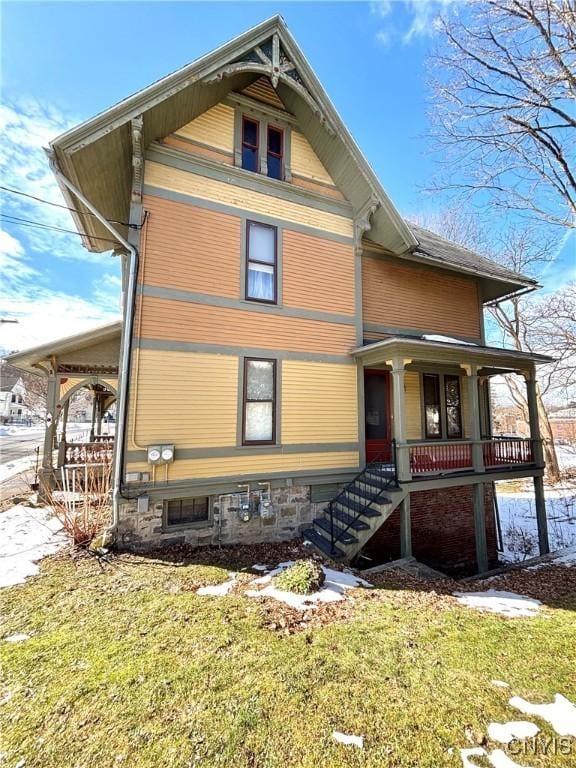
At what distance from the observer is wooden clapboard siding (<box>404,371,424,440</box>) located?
9.80 m

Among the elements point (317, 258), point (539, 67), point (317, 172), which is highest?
point (539, 67)

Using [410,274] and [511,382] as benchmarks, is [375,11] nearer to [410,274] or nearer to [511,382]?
[410,274]

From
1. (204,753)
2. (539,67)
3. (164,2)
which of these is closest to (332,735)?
(204,753)

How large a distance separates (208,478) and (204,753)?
482cm

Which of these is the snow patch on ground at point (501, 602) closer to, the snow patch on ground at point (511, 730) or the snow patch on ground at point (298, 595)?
the snow patch on ground at point (298, 595)

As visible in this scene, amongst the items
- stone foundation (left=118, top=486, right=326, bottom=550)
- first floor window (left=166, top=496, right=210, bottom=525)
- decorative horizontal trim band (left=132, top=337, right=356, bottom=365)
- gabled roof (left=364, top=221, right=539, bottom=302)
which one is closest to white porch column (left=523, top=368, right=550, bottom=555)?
gabled roof (left=364, top=221, right=539, bottom=302)

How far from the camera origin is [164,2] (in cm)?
752

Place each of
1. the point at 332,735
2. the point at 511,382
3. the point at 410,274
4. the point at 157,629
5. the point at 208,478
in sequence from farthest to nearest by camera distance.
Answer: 1. the point at 511,382
2. the point at 410,274
3. the point at 208,478
4. the point at 157,629
5. the point at 332,735

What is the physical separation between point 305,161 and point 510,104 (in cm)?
558

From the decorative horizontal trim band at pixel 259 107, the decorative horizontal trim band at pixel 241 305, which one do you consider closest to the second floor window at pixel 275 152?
the decorative horizontal trim band at pixel 259 107

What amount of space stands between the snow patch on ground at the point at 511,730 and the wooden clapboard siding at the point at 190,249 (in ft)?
24.2

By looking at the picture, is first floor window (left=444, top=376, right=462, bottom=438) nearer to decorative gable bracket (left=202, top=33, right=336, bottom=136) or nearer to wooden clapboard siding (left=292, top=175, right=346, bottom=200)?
wooden clapboard siding (left=292, top=175, right=346, bottom=200)

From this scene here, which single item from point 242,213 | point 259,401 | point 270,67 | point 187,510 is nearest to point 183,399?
point 259,401

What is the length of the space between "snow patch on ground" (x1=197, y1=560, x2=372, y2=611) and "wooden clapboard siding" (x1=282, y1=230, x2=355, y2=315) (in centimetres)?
572
